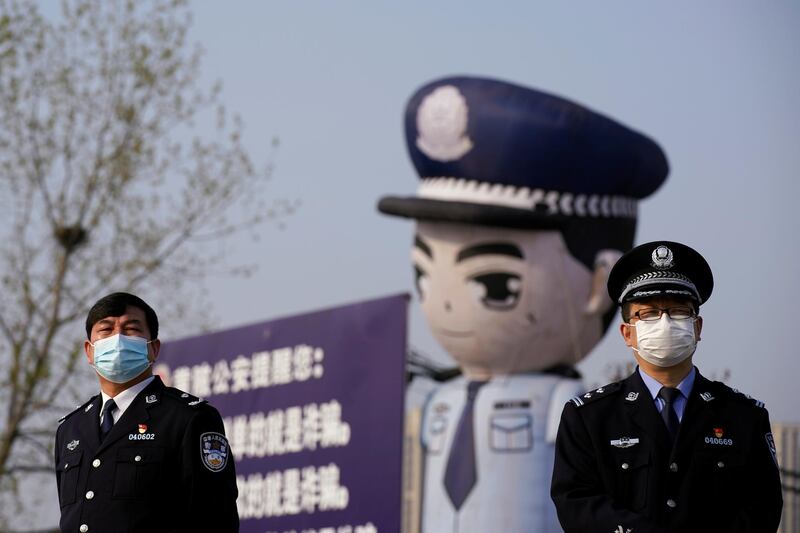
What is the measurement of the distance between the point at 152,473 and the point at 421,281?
5721mm

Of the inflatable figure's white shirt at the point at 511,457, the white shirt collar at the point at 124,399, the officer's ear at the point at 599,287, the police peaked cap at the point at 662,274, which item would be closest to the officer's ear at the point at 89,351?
the white shirt collar at the point at 124,399

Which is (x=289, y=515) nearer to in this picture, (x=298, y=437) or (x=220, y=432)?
(x=298, y=437)

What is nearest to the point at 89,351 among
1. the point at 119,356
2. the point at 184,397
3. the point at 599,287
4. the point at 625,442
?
the point at 119,356

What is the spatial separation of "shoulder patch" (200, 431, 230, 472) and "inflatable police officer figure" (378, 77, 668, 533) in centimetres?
508

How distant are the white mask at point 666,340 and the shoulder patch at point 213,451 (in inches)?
50.3

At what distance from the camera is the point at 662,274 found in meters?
3.89

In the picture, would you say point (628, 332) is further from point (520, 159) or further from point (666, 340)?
point (520, 159)

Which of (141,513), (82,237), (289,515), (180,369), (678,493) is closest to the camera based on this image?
(678,493)

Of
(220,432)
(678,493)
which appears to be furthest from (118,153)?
(678,493)

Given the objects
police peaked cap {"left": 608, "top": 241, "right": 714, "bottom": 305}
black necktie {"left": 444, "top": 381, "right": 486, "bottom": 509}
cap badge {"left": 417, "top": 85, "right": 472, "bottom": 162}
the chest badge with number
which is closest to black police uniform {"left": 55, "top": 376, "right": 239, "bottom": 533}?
the chest badge with number

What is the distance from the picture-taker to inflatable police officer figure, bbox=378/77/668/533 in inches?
369

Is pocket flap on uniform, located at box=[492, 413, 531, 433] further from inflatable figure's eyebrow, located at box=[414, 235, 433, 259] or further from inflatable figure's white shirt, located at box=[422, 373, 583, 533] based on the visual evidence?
inflatable figure's eyebrow, located at box=[414, 235, 433, 259]

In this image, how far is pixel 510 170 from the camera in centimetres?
951

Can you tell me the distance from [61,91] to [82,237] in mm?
1425
